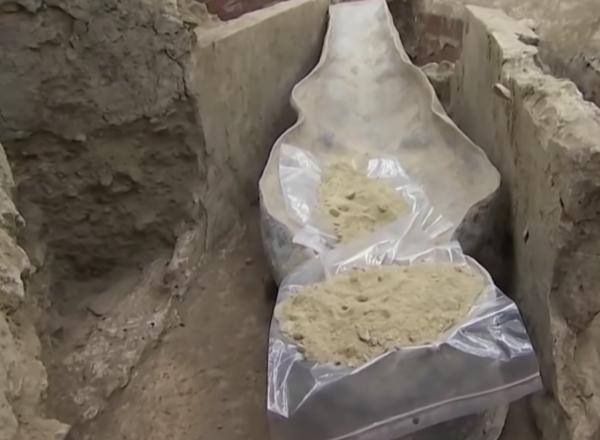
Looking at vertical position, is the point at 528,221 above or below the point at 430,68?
above

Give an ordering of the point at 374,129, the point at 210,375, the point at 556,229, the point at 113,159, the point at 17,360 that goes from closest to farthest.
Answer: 1. the point at 17,360
2. the point at 556,229
3. the point at 210,375
4. the point at 113,159
5. the point at 374,129

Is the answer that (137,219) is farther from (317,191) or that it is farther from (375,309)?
(375,309)

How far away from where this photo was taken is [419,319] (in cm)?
178

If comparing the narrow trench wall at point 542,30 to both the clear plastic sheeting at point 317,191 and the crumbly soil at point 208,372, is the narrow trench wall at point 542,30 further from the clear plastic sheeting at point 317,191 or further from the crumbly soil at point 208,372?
the crumbly soil at point 208,372

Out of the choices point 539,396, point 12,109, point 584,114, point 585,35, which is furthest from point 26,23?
point 585,35

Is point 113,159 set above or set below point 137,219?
above

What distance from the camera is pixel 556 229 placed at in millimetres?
1805

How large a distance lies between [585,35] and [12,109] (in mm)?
1679

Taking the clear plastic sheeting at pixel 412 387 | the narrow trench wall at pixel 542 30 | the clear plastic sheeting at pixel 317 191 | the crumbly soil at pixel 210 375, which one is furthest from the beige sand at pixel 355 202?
the narrow trench wall at pixel 542 30

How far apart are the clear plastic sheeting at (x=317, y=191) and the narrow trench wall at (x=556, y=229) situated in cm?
22

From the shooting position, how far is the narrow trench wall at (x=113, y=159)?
2146 millimetres

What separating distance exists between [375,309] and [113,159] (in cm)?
84

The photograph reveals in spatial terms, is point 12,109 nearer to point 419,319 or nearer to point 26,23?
point 26,23

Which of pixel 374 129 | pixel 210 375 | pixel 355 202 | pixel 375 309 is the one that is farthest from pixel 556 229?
pixel 374 129
